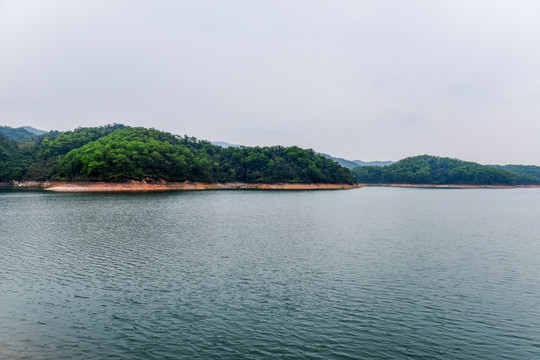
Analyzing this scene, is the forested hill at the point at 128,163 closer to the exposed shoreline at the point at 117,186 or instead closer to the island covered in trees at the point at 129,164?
the island covered in trees at the point at 129,164

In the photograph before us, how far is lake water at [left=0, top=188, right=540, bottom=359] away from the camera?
13891 mm

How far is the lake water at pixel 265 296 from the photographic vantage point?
45.6 ft

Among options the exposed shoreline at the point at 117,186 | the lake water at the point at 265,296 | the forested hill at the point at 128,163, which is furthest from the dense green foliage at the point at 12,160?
the lake water at the point at 265,296

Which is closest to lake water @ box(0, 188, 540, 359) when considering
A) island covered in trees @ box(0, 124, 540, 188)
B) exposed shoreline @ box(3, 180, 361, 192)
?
exposed shoreline @ box(3, 180, 361, 192)

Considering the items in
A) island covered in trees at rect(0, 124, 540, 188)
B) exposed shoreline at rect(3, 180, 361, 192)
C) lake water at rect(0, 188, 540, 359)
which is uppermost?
island covered in trees at rect(0, 124, 540, 188)

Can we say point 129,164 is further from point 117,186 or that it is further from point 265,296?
point 265,296

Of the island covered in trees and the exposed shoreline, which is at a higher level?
the island covered in trees

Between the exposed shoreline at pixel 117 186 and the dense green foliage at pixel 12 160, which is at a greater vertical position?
the dense green foliage at pixel 12 160

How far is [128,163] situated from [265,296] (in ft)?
408

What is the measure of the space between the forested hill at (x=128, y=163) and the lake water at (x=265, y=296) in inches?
3842

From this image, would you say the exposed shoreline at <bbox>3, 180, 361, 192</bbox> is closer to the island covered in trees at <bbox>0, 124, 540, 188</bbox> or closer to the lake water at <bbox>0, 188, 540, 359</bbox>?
the island covered in trees at <bbox>0, 124, 540, 188</bbox>

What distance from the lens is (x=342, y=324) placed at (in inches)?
630

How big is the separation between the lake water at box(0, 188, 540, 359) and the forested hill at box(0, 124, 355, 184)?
97.6m

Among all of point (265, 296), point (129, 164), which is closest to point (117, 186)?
point (129, 164)
